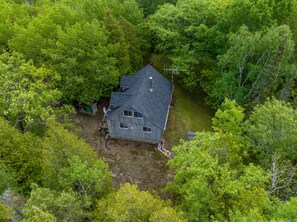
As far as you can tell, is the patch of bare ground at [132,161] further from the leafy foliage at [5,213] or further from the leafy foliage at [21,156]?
the leafy foliage at [5,213]

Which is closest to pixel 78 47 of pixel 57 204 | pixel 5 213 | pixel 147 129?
pixel 147 129

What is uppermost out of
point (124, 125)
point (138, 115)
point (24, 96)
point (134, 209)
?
point (24, 96)

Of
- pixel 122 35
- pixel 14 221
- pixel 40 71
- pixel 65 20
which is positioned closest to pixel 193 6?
pixel 122 35

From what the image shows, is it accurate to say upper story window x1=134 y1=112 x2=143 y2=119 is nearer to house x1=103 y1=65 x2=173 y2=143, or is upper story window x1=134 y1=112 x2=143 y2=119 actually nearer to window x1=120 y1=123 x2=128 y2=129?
house x1=103 y1=65 x2=173 y2=143

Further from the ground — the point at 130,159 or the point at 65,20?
the point at 65,20

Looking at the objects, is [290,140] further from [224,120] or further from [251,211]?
A: [251,211]

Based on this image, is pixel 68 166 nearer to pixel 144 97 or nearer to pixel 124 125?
pixel 124 125
